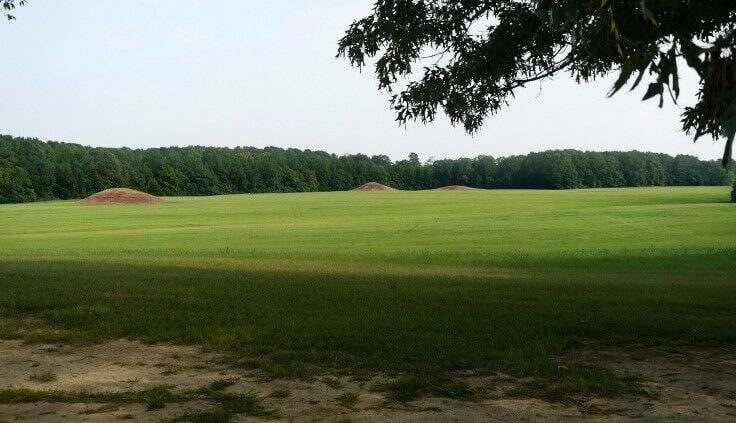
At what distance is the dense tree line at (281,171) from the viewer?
94188 millimetres

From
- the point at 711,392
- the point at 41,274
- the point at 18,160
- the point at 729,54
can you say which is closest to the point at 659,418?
the point at 711,392

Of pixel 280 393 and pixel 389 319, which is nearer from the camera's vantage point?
pixel 280 393

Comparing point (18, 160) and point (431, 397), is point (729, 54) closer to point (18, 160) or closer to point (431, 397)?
point (431, 397)

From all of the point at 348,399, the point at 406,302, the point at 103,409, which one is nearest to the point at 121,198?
the point at 406,302

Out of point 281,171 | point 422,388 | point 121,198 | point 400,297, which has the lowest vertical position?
point 400,297

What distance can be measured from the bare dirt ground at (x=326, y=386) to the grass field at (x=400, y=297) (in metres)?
0.40

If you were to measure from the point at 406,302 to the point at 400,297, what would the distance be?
2.47 feet

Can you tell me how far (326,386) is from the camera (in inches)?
278

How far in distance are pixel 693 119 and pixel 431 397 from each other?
4.86m

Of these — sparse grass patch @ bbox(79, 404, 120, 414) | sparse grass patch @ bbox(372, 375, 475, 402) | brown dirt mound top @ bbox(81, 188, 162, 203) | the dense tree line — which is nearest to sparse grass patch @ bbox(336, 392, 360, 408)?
sparse grass patch @ bbox(372, 375, 475, 402)

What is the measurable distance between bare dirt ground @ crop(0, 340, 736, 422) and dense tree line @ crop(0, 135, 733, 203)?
86.9m

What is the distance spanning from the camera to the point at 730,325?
10.3 meters

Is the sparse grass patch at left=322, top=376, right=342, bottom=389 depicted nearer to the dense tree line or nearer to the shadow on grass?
the shadow on grass

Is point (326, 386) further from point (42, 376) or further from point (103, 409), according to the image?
point (42, 376)
